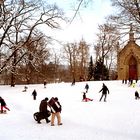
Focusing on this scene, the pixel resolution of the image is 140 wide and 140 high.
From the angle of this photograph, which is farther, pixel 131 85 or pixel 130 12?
pixel 131 85

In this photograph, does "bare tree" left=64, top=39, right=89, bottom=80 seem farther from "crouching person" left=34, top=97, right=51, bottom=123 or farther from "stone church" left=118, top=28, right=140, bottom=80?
"crouching person" left=34, top=97, right=51, bottom=123

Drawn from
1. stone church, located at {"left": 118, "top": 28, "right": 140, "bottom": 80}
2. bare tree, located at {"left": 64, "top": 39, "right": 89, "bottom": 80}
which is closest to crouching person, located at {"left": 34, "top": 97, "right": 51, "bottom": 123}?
stone church, located at {"left": 118, "top": 28, "right": 140, "bottom": 80}

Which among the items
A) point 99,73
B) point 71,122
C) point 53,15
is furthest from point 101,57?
point 71,122

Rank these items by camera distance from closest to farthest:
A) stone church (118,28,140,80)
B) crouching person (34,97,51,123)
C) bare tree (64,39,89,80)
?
1. crouching person (34,97,51,123)
2. stone church (118,28,140,80)
3. bare tree (64,39,89,80)

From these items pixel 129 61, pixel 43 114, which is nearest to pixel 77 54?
pixel 129 61

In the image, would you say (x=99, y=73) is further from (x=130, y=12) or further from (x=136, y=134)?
(x=136, y=134)

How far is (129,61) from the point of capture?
6238 cm

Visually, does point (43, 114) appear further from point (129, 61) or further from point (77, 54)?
point (77, 54)

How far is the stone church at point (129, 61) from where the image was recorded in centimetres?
6134

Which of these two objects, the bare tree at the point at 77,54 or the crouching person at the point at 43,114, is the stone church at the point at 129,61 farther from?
the crouching person at the point at 43,114

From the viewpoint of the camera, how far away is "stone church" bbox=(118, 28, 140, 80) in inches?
2415

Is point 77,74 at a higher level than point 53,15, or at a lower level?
lower

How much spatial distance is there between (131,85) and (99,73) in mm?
21991

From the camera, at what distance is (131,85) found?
48.5 meters
